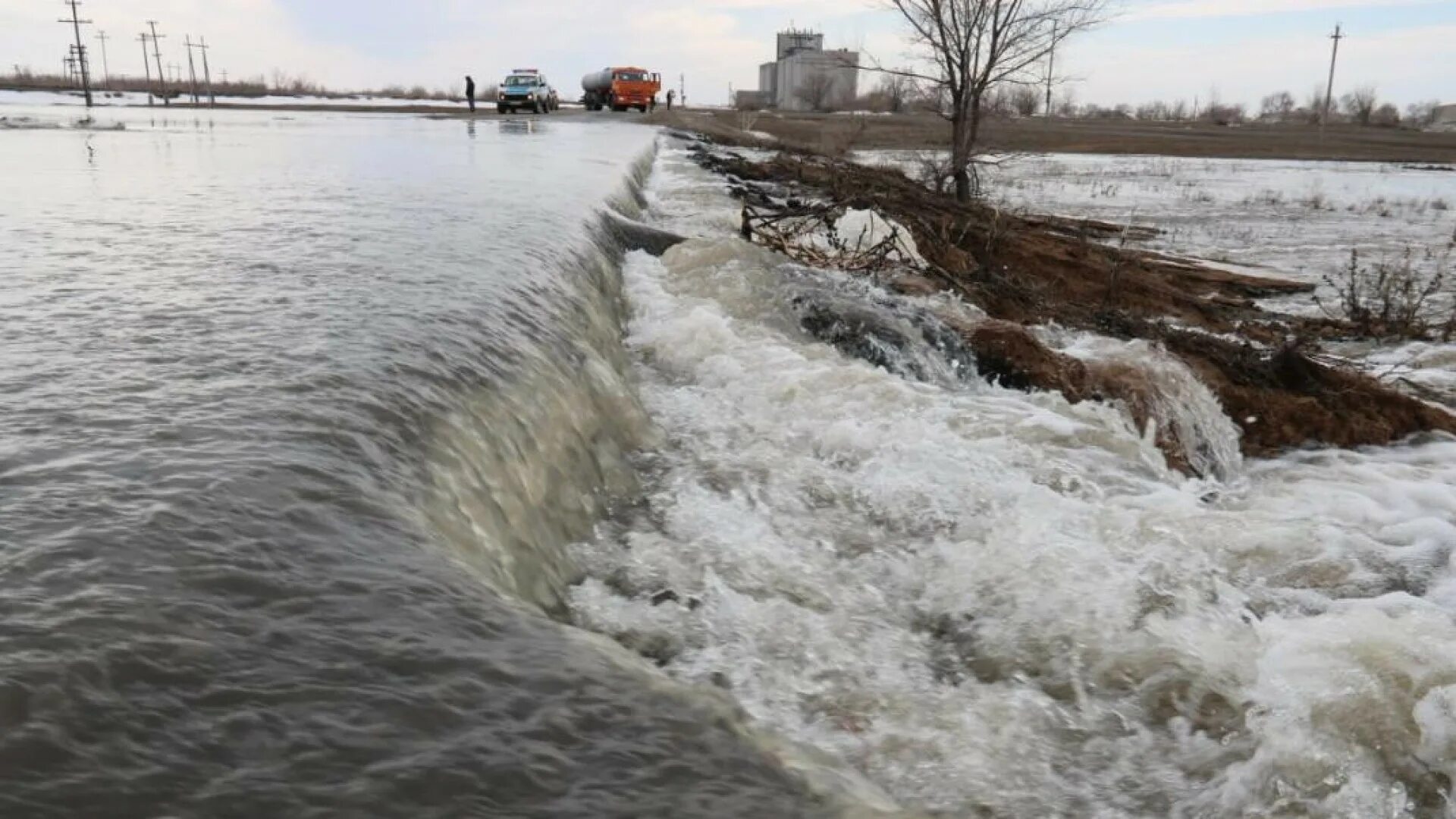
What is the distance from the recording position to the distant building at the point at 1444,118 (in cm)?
11469

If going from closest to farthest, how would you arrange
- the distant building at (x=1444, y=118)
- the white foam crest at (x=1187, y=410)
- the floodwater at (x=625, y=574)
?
the floodwater at (x=625, y=574)
the white foam crest at (x=1187, y=410)
the distant building at (x=1444, y=118)

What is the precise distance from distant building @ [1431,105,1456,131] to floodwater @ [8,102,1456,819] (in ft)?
431

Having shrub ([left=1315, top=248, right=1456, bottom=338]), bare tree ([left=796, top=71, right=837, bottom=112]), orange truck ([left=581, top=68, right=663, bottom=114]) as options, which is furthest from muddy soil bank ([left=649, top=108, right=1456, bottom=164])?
bare tree ([left=796, top=71, right=837, bottom=112])

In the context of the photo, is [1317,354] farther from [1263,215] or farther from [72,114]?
[72,114]

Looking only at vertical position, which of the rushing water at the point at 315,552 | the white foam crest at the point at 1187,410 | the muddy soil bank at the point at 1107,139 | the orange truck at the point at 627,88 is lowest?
the white foam crest at the point at 1187,410

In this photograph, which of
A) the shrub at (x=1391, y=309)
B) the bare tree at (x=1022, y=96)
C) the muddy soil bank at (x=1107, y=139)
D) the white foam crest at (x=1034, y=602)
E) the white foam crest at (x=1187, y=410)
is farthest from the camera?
the muddy soil bank at (x=1107, y=139)

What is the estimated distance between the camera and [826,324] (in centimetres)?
901

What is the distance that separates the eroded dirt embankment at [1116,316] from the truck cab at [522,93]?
35539 mm

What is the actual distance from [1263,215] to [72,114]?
139 feet

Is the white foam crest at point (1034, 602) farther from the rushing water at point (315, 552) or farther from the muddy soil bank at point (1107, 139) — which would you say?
the muddy soil bank at point (1107, 139)

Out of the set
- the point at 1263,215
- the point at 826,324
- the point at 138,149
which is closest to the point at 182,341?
the point at 826,324

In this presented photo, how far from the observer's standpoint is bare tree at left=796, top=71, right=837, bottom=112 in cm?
10731

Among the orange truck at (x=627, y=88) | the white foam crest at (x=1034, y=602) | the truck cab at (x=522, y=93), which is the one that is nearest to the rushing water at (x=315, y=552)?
the white foam crest at (x=1034, y=602)

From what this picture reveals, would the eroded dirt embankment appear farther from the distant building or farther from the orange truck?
the distant building
